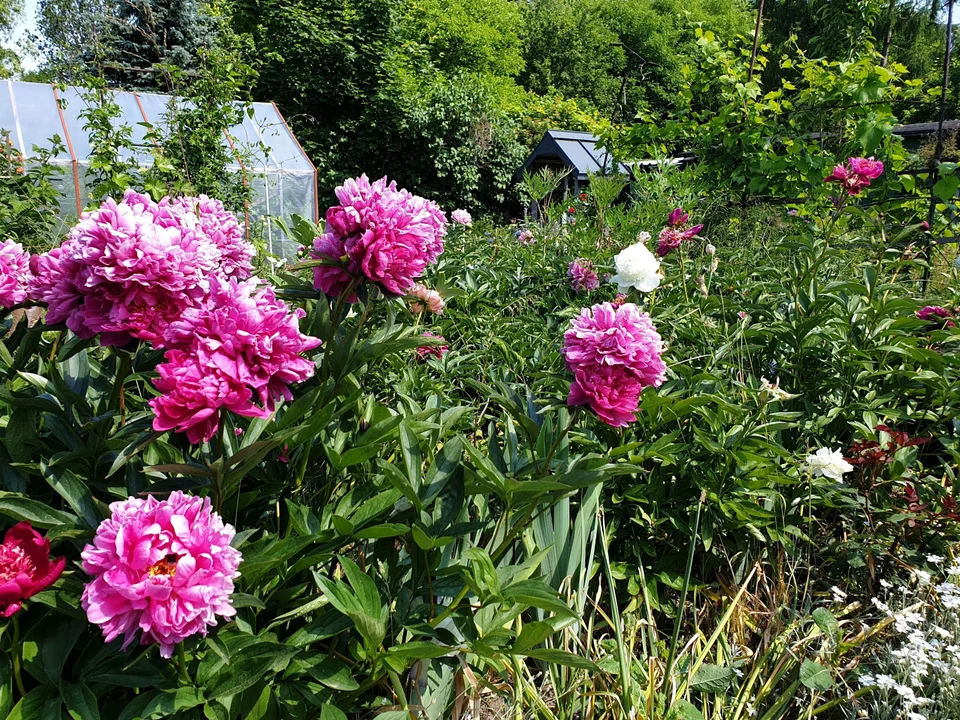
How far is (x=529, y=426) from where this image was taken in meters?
1.27

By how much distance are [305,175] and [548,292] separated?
26.0ft

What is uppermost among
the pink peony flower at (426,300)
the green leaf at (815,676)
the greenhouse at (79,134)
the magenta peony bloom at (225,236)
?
the magenta peony bloom at (225,236)

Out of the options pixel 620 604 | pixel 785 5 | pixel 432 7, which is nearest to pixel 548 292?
pixel 620 604

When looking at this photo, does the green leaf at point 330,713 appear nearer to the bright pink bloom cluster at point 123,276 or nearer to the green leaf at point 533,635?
the green leaf at point 533,635

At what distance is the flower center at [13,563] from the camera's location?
915mm

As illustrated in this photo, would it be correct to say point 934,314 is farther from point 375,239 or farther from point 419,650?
point 419,650

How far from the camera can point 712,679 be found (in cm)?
158

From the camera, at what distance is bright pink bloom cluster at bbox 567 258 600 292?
2.63 metres

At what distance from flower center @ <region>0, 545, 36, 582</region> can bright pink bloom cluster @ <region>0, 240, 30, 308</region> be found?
0.58 meters

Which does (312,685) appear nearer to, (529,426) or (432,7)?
(529,426)

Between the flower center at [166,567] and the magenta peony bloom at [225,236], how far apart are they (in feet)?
1.92

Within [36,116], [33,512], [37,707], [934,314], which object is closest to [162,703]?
[37,707]

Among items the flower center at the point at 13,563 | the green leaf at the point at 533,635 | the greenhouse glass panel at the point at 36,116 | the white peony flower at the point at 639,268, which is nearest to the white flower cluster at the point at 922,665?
the green leaf at the point at 533,635

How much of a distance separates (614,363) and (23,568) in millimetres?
933
